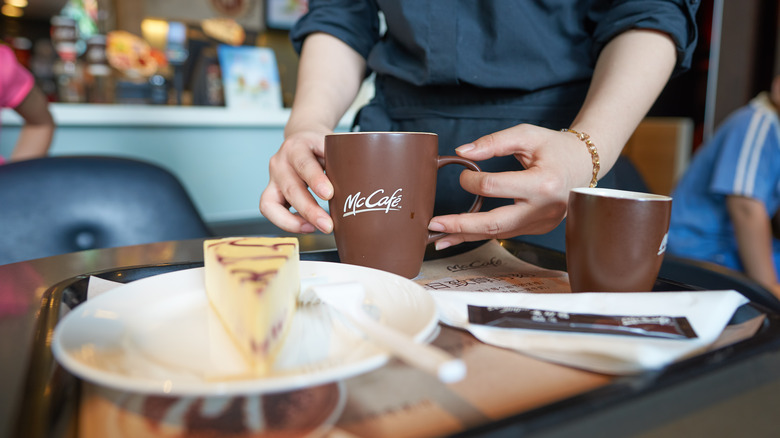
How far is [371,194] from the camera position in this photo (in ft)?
1.62

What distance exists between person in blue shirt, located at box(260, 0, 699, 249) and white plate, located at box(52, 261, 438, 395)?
169 mm

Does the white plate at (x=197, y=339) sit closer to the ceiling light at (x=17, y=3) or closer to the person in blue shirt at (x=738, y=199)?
the person in blue shirt at (x=738, y=199)

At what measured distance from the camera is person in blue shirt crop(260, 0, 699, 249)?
539 millimetres

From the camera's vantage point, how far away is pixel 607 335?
13.9 inches

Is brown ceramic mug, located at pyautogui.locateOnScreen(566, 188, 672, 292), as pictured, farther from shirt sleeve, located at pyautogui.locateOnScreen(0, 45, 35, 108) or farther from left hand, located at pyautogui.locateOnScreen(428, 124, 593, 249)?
shirt sleeve, located at pyautogui.locateOnScreen(0, 45, 35, 108)

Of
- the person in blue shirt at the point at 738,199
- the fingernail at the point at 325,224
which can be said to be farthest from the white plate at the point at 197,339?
the person in blue shirt at the point at 738,199

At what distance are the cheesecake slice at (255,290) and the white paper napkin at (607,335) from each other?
4.8 inches

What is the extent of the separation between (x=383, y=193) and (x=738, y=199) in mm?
1715

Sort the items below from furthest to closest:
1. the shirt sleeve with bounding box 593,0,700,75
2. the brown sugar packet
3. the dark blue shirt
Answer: the dark blue shirt, the shirt sleeve with bounding box 593,0,700,75, the brown sugar packet

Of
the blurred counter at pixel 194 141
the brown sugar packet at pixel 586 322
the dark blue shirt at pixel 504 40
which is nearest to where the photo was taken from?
the brown sugar packet at pixel 586 322

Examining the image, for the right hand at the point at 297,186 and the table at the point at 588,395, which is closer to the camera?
the table at the point at 588,395

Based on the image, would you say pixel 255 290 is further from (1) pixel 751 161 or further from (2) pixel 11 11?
(2) pixel 11 11

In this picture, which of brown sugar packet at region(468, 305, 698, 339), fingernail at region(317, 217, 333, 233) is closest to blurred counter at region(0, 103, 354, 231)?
fingernail at region(317, 217, 333, 233)

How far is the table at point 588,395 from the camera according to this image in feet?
0.83
